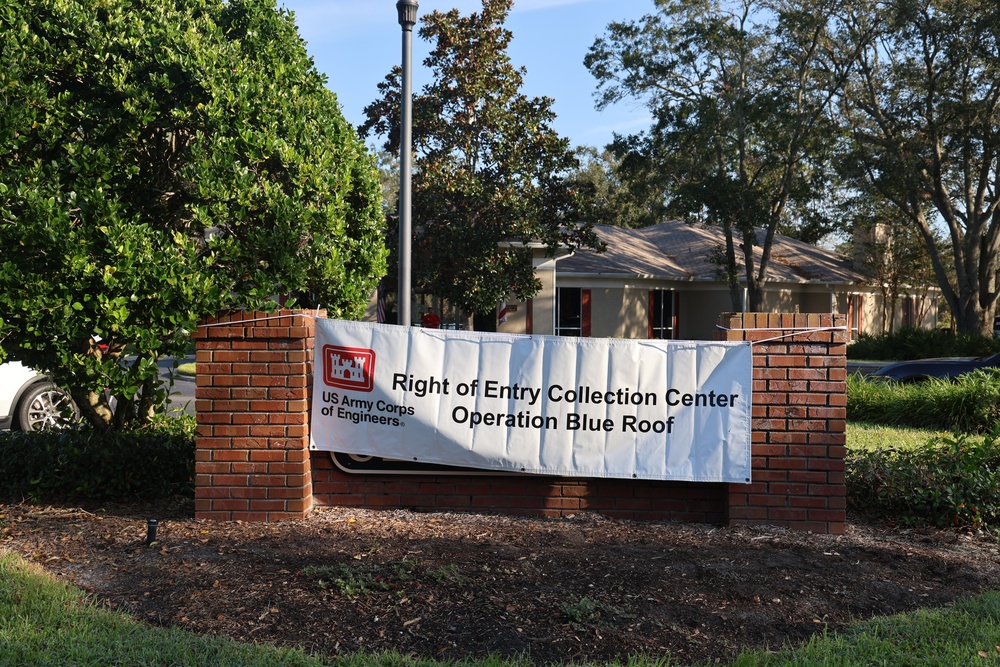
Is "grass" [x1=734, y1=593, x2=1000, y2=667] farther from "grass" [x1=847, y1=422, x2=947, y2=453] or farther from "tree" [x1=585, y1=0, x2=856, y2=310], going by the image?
"tree" [x1=585, y1=0, x2=856, y2=310]

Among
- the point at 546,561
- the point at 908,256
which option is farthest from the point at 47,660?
the point at 908,256

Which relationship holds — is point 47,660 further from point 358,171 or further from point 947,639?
point 358,171

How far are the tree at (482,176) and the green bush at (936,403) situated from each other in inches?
487

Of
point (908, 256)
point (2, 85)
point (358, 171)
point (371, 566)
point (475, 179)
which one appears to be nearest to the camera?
point (371, 566)

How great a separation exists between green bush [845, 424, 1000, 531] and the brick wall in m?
0.81

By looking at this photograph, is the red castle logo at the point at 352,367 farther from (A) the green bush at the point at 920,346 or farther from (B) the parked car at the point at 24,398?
(A) the green bush at the point at 920,346

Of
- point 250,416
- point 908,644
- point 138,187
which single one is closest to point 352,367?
point 250,416

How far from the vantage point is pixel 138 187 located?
250 inches

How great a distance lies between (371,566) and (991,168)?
2954cm

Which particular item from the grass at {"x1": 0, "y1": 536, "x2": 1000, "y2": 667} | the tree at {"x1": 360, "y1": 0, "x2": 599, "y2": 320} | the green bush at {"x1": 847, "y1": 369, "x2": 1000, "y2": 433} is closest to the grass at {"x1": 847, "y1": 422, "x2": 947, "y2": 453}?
the green bush at {"x1": 847, "y1": 369, "x2": 1000, "y2": 433}

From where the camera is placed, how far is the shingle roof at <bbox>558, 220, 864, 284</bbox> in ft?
105

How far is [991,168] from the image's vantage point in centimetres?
2872

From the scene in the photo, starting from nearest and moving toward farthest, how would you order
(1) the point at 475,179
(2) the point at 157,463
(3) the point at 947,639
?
A: (3) the point at 947,639 → (2) the point at 157,463 → (1) the point at 475,179

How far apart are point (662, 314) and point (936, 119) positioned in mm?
11016
